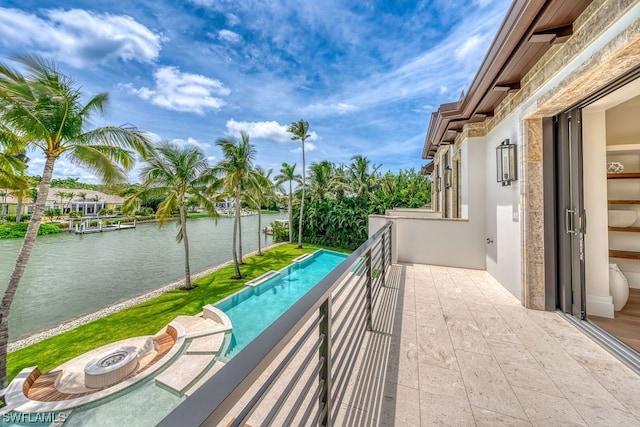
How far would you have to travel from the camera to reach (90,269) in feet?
53.1

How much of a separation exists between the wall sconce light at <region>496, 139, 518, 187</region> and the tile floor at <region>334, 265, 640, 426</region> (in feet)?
6.45

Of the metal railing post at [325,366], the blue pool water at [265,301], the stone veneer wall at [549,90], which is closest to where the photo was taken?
the metal railing post at [325,366]

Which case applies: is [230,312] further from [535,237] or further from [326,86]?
[326,86]

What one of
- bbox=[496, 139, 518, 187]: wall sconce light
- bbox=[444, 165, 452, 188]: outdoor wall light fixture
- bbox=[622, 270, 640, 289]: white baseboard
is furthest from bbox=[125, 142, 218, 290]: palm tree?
bbox=[622, 270, 640, 289]: white baseboard

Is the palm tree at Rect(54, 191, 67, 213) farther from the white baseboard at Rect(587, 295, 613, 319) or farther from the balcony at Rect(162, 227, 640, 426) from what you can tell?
the white baseboard at Rect(587, 295, 613, 319)

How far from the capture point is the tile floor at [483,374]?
1.78m

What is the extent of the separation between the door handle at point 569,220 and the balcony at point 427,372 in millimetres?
1158

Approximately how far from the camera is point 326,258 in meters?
18.2

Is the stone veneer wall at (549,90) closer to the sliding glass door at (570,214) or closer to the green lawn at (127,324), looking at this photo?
the sliding glass door at (570,214)

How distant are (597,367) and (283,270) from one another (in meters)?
13.5

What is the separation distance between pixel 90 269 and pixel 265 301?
45.5 ft

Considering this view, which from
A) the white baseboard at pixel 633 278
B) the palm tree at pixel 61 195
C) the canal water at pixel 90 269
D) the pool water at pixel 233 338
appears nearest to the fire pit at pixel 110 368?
the pool water at pixel 233 338

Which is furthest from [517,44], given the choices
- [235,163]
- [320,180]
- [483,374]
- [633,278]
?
[320,180]

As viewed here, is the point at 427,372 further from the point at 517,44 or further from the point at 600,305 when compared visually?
the point at 517,44
